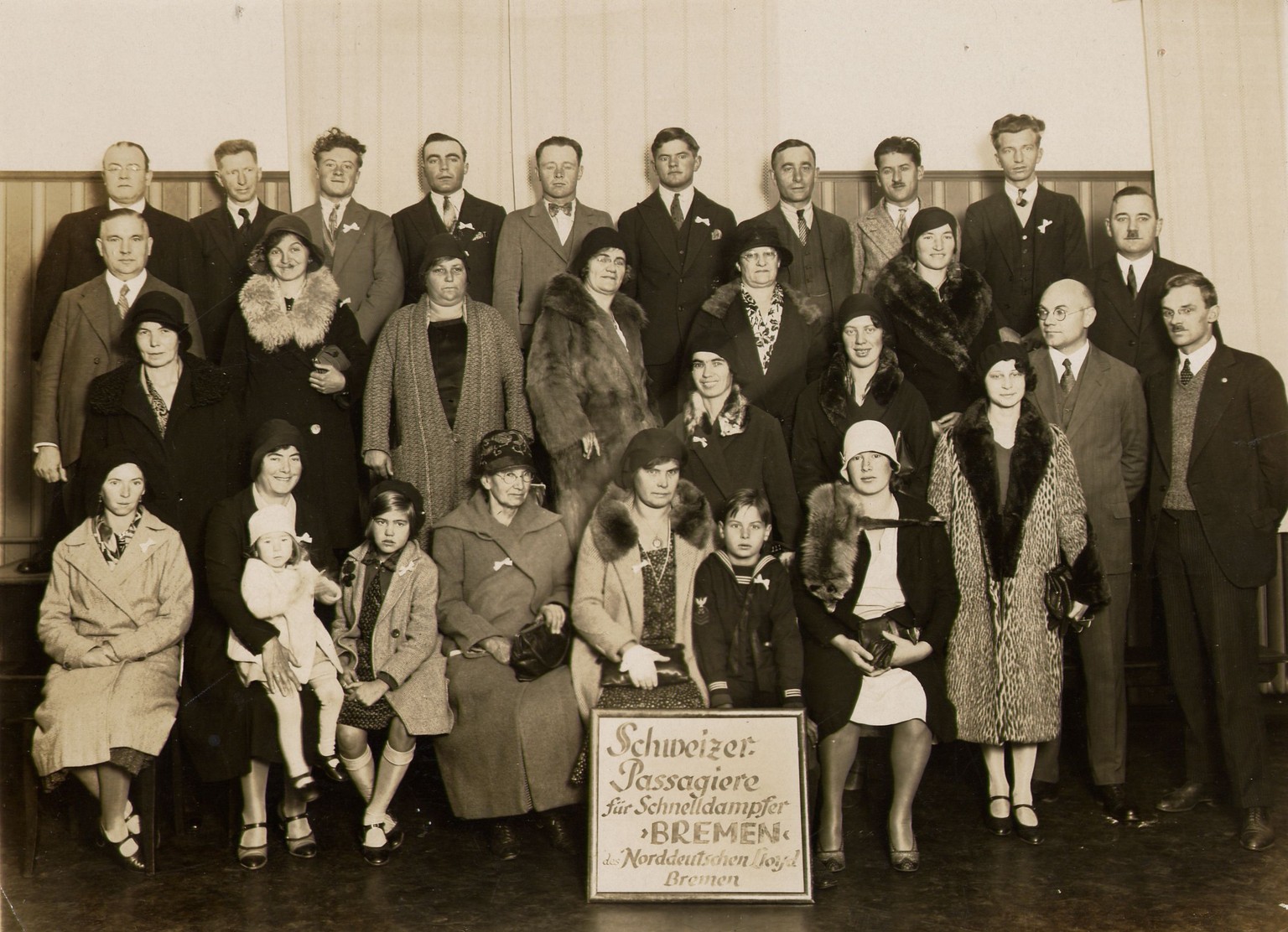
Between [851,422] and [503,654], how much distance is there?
138cm

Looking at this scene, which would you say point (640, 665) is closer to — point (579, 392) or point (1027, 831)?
point (579, 392)

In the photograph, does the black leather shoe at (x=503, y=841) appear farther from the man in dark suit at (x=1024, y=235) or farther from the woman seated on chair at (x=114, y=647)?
the man in dark suit at (x=1024, y=235)

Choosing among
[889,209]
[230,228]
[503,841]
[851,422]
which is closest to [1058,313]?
[851,422]

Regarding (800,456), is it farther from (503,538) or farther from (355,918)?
(355,918)

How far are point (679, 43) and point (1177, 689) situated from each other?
370 cm

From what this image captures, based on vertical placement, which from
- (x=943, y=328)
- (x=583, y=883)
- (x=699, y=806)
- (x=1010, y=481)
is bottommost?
(x=583, y=883)

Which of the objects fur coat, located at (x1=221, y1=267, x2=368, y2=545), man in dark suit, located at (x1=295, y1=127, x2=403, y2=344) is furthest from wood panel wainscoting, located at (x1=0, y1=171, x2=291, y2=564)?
fur coat, located at (x1=221, y1=267, x2=368, y2=545)

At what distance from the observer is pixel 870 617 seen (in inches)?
148

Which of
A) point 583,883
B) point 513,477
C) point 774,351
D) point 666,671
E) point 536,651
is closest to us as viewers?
point 583,883

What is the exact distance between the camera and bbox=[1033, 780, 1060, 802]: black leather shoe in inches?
167

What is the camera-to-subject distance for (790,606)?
12.2 feet

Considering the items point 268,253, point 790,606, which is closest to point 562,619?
point 790,606

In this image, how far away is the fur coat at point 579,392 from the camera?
4.25 m

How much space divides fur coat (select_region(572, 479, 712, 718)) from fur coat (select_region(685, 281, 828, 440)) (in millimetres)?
715
